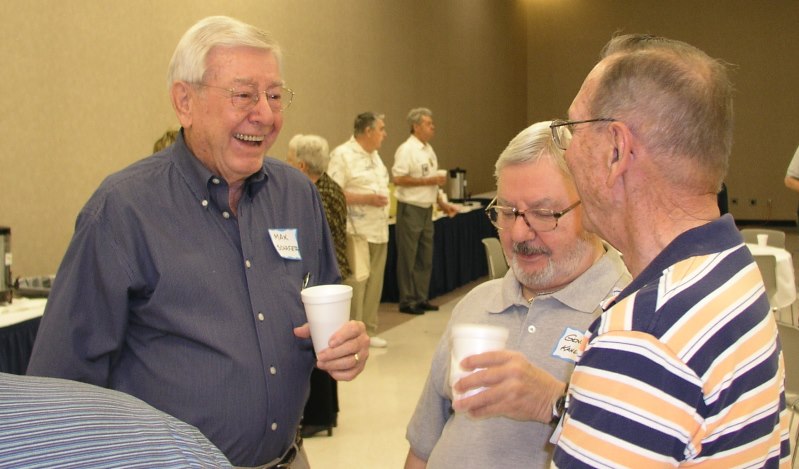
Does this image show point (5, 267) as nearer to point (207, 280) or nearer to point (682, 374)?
point (207, 280)

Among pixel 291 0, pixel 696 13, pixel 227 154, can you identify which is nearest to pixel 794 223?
pixel 696 13

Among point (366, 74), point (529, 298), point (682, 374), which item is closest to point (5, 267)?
point (529, 298)

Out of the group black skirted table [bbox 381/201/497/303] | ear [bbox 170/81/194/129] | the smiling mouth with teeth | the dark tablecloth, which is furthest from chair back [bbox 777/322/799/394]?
black skirted table [bbox 381/201/497/303]

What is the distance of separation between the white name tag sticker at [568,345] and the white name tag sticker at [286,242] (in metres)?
0.65

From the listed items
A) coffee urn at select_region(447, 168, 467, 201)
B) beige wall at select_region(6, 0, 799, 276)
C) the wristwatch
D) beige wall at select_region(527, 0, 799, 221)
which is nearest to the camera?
the wristwatch

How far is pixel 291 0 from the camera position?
7113mm

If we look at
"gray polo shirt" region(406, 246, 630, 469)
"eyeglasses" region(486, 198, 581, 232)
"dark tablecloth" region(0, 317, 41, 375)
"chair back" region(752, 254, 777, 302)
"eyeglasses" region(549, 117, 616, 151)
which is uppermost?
"eyeglasses" region(549, 117, 616, 151)

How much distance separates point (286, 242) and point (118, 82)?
13.1ft

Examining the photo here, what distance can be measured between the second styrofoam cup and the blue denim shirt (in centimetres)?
16

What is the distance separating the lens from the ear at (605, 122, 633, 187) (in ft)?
3.18

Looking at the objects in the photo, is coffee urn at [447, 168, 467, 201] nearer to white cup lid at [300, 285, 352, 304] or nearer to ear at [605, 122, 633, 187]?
white cup lid at [300, 285, 352, 304]

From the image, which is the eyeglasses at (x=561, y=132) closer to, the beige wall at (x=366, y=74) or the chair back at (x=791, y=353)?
the beige wall at (x=366, y=74)

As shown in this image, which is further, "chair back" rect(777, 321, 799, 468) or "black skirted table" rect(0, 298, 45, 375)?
"chair back" rect(777, 321, 799, 468)

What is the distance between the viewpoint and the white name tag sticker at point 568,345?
4.91 feet
